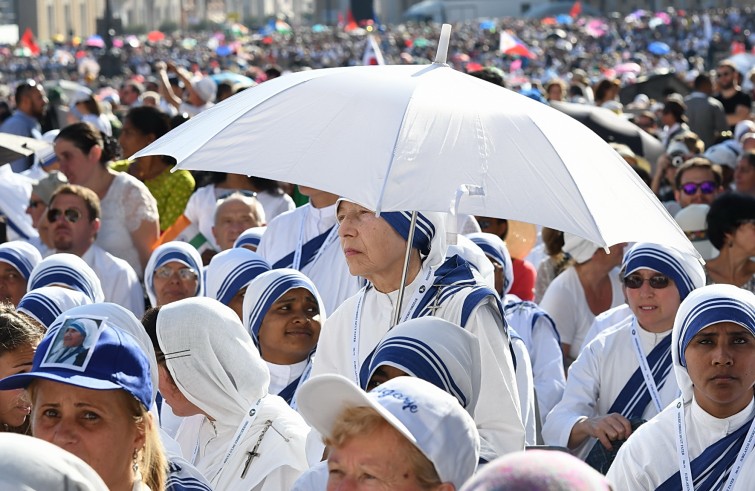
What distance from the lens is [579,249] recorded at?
688 centimetres

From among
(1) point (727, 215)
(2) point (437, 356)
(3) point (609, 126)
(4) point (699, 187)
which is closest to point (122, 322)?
(2) point (437, 356)

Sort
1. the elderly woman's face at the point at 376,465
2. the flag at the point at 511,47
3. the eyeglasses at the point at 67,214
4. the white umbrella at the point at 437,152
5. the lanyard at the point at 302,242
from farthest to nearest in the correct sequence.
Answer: the flag at the point at 511,47, the eyeglasses at the point at 67,214, the lanyard at the point at 302,242, the white umbrella at the point at 437,152, the elderly woman's face at the point at 376,465

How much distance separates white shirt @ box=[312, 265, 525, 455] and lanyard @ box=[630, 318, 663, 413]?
1497mm

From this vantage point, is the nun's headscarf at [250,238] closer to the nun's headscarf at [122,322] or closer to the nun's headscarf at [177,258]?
the nun's headscarf at [177,258]

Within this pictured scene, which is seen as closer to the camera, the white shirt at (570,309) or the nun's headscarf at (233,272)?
the nun's headscarf at (233,272)

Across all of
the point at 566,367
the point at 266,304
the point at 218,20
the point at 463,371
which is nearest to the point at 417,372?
the point at 463,371

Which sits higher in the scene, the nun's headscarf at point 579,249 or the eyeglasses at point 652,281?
the eyeglasses at point 652,281

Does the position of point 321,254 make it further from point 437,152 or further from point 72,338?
point 72,338

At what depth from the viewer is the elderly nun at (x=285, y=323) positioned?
203 inches

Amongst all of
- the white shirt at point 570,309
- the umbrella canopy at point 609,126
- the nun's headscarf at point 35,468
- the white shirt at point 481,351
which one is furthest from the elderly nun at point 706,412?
the umbrella canopy at point 609,126

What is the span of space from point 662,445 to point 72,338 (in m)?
1.92

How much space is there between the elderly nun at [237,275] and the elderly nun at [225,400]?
1.61 meters

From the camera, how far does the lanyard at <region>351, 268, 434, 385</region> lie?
13.5ft

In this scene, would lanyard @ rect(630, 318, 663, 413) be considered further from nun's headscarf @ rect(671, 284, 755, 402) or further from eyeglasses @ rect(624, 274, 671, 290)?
nun's headscarf @ rect(671, 284, 755, 402)
